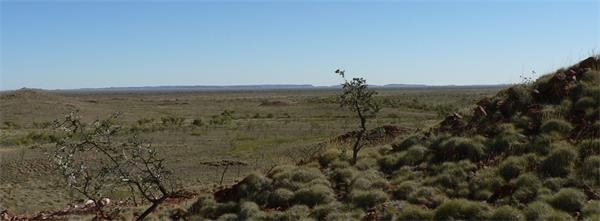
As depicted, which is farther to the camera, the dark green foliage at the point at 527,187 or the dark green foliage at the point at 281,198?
the dark green foliage at the point at 281,198

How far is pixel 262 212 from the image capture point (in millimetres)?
12078

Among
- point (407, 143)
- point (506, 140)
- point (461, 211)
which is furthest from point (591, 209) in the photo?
point (407, 143)

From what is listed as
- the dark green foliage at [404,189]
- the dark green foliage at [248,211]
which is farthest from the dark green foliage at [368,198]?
the dark green foliage at [248,211]

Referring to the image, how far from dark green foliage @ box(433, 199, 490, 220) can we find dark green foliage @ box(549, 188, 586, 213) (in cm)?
114

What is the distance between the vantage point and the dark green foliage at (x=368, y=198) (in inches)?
462

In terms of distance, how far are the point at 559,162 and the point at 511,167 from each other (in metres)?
0.90

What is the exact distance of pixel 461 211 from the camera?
1042cm

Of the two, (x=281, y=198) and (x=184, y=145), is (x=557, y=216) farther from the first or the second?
(x=184, y=145)

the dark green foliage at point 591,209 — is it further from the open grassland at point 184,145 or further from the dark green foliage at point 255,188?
the open grassland at point 184,145

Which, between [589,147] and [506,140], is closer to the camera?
[589,147]

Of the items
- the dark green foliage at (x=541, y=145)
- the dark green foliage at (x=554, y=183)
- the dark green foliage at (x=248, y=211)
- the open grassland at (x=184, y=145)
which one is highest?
Answer: the dark green foliage at (x=541, y=145)

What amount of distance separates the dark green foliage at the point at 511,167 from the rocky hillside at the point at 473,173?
0.02 metres

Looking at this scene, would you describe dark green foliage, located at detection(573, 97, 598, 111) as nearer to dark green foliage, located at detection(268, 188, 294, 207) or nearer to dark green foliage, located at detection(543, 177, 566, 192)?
dark green foliage, located at detection(543, 177, 566, 192)

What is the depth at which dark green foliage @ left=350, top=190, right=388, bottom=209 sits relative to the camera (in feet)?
38.5
